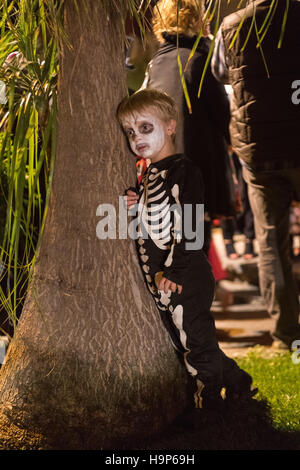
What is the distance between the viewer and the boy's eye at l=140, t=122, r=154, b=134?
216cm

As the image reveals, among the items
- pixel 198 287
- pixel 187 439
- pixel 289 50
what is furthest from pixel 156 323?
pixel 289 50

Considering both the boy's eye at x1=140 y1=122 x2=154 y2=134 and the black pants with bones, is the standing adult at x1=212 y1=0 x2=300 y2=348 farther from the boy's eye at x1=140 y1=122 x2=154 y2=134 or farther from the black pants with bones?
the black pants with bones

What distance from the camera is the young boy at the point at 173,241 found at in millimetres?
2115

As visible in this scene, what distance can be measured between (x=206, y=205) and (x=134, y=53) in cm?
78

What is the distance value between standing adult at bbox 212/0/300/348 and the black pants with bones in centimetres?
107

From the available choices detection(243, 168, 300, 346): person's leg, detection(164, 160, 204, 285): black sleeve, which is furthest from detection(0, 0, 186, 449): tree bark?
detection(243, 168, 300, 346): person's leg

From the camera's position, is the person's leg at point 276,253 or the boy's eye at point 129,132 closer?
the boy's eye at point 129,132

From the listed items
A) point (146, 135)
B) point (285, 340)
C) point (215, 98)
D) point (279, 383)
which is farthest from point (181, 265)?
point (285, 340)

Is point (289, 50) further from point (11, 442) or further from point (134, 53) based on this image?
point (11, 442)

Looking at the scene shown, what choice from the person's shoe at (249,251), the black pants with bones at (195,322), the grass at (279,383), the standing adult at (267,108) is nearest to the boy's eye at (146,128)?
the black pants with bones at (195,322)

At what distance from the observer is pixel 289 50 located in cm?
295

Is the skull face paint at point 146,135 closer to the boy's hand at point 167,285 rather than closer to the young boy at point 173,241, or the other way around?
the young boy at point 173,241

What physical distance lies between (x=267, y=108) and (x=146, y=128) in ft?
3.37

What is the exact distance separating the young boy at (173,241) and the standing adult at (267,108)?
89cm
